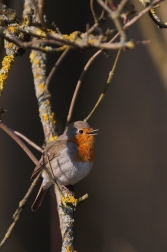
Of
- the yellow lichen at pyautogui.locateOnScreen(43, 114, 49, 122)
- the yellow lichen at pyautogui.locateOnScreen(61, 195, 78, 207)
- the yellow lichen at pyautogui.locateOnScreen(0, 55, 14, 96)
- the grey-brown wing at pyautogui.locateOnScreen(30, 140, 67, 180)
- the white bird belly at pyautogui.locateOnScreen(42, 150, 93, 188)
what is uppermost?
the yellow lichen at pyautogui.locateOnScreen(0, 55, 14, 96)

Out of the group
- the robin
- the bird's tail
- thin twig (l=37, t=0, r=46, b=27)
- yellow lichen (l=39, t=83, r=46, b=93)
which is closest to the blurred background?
the bird's tail

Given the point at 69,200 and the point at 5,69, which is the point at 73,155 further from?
the point at 5,69

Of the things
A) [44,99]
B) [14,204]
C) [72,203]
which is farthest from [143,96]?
[72,203]

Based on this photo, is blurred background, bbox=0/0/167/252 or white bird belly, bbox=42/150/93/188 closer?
white bird belly, bbox=42/150/93/188

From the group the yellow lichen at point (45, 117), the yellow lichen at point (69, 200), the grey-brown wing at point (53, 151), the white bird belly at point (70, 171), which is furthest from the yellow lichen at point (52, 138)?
the yellow lichen at point (69, 200)

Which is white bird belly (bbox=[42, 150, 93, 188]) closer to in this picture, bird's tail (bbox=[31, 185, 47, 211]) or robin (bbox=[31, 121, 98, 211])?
robin (bbox=[31, 121, 98, 211])

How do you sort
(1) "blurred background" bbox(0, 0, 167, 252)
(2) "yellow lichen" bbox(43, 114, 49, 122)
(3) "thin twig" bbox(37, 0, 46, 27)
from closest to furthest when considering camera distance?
(3) "thin twig" bbox(37, 0, 46, 27), (2) "yellow lichen" bbox(43, 114, 49, 122), (1) "blurred background" bbox(0, 0, 167, 252)

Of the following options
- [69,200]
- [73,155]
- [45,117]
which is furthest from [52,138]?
[69,200]

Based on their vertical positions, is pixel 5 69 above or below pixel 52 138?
above

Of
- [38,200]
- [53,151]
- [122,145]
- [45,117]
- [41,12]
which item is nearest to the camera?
[41,12]

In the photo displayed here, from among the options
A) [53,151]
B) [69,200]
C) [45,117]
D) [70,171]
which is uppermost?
[45,117]

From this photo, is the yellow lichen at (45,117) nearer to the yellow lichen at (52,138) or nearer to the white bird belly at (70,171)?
the yellow lichen at (52,138)

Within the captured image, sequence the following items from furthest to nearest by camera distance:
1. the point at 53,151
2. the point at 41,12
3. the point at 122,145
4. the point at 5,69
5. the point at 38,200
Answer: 1. the point at 122,145
2. the point at 38,200
3. the point at 53,151
4. the point at 5,69
5. the point at 41,12

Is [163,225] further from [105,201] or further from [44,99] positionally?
[44,99]
